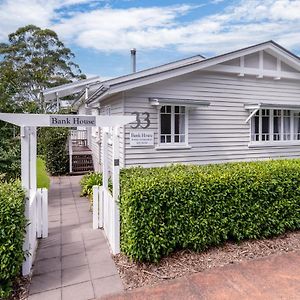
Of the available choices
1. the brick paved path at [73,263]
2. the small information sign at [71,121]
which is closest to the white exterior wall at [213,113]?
the brick paved path at [73,263]

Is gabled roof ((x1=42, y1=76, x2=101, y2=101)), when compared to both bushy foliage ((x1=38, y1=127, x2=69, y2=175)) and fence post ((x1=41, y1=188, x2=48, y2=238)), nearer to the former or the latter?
bushy foliage ((x1=38, y1=127, x2=69, y2=175))

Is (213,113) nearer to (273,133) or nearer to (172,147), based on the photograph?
(172,147)

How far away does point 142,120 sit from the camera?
816 centimetres

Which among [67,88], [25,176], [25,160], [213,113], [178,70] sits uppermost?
[67,88]

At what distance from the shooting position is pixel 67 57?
3269 cm

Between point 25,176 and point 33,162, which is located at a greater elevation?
point 33,162

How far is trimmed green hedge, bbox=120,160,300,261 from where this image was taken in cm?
381

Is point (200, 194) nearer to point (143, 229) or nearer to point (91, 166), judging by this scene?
point (143, 229)

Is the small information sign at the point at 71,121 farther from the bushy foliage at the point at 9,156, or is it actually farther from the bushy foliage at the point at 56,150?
the bushy foliage at the point at 56,150

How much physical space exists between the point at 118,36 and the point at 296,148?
18.1 metres

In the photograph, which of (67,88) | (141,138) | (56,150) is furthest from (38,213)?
(67,88)

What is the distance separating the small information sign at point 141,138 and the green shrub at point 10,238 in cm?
485

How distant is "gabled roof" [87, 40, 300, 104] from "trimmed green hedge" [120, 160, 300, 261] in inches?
133

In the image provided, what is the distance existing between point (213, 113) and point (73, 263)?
21.5 ft
